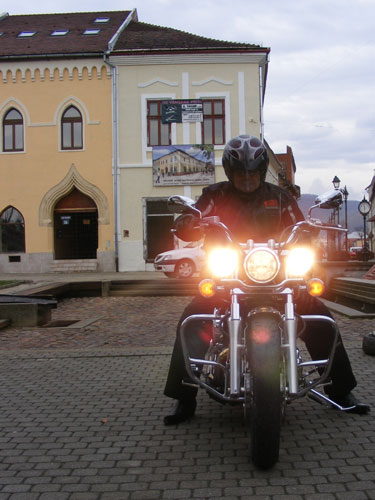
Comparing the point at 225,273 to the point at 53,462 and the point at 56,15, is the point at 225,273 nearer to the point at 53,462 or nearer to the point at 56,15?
the point at 53,462

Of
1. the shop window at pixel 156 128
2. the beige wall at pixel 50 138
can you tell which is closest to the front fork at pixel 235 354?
the beige wall at pixel 50 138

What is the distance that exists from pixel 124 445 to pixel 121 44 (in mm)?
25483

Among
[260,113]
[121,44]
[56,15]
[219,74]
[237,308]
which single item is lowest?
[237,308]

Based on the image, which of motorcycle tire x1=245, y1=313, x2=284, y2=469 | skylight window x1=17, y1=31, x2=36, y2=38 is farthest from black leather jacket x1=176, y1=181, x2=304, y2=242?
skylight window x1=17, y1=31, x2=36, y2=38

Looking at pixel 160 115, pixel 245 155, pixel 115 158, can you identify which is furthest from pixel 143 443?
pixel 160 115

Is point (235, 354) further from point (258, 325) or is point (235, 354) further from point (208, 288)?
point (208, 288)

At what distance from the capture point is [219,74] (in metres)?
25.8

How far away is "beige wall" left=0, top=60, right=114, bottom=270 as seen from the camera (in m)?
26.2

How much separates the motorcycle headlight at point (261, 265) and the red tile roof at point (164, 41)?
23969 millimetres

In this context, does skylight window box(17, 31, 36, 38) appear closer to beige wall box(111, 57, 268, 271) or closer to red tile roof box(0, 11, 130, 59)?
red tile roof box(0, 11, 130, 59)

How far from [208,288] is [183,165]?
22.7 metres

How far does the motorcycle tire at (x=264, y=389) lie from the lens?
2980mm

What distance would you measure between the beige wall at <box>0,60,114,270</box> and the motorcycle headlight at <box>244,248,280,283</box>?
22996mm

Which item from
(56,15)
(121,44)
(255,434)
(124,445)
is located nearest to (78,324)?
(124,445)
